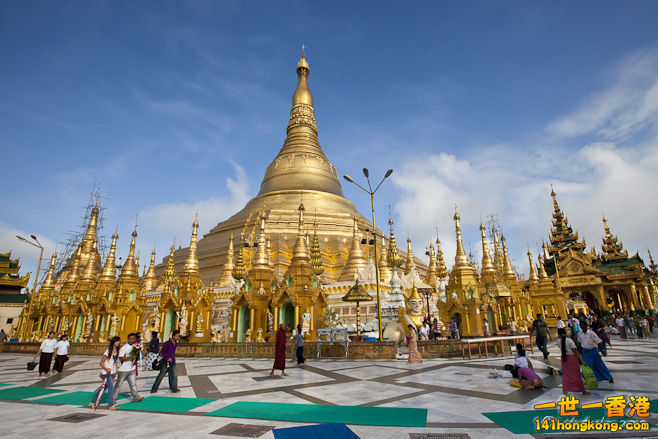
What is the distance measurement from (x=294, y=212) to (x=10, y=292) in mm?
39798

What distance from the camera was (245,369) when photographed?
12141 mm

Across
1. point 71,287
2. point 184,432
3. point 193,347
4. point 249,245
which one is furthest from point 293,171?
point 184,432

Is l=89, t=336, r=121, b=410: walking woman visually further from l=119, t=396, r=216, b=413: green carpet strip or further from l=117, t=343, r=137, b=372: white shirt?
l=119, t=396, r=216, b=413: green carpet strip

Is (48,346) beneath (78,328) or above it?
beneath

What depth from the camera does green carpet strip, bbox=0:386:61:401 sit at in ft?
25.2

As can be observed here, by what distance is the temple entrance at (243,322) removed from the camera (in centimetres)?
2080

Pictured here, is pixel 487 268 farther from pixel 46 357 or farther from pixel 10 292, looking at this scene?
pixel 10 292

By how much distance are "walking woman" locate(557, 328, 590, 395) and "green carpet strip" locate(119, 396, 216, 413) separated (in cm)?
664

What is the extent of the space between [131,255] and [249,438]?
1086 inches

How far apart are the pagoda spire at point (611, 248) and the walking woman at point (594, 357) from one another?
5364cm

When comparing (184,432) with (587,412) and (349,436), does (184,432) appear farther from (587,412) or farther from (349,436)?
(587,412)

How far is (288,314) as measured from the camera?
20594 mm

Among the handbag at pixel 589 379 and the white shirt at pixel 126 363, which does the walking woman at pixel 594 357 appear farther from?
the white shirt at pixel 126 363

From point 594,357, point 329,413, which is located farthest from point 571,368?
point 329,413
